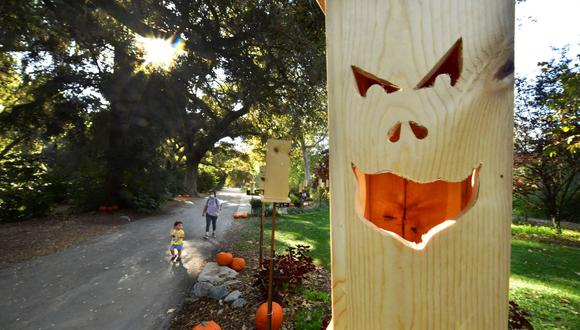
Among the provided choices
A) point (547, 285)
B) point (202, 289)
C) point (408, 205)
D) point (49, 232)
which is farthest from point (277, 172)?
point (49, 232)

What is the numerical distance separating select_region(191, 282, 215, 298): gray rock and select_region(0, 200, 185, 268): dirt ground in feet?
16.9

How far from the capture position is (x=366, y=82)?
838mm

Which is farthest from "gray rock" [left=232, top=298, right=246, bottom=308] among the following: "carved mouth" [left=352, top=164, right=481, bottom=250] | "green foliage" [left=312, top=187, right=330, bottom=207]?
"green foliage" [left=312, top=187, right=330, bottom=207]

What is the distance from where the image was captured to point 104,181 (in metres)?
14.5

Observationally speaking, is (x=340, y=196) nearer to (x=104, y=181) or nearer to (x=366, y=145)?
(x=366, y=145)

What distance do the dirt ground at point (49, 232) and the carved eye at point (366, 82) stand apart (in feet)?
31.5

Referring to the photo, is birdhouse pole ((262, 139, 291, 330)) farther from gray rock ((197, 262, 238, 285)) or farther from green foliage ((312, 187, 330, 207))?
green foliage ((312, 187, 330, 207))

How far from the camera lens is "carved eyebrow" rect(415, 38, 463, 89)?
0.76 m

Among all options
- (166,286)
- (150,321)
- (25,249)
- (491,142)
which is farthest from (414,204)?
(25,249)

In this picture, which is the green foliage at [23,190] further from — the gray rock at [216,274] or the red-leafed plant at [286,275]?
the red-leafed plant at [286,275]

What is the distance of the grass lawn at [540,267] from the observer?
14.4 feet

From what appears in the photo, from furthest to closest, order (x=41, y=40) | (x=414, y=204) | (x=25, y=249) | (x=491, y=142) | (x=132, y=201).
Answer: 1. (x=132, y=201)
2. (x=41, y=40)
3. (x=25, y=249)
4. (x=414, y=204)
5. (x=491, y=142)

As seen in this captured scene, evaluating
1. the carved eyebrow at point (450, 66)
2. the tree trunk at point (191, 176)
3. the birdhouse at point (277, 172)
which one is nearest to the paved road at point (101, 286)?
the birdhouse at point (277, 172)

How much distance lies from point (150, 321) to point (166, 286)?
4.81ft
